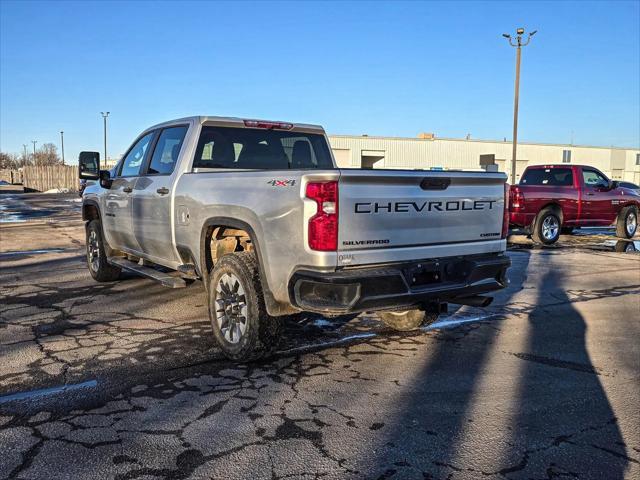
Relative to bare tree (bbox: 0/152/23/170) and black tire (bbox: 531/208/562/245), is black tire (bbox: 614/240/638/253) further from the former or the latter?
bare tree (bbox: 0/152/23/170)

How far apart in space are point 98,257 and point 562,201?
10724mm

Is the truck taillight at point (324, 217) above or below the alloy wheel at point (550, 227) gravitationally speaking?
above

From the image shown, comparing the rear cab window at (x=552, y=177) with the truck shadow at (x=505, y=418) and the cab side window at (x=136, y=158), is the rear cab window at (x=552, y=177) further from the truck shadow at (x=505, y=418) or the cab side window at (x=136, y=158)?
the cab side window at (x=136, y=158)

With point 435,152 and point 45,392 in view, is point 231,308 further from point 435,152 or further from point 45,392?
point 435,152

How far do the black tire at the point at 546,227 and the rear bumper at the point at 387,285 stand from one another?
9.59 meters

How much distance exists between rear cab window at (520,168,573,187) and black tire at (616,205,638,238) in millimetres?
2227

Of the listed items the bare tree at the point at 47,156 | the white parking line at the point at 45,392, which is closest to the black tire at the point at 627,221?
the white parking line at the point at 45,392

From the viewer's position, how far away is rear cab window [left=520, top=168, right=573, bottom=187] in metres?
13.7

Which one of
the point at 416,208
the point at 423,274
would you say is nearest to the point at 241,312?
the point at 423,274

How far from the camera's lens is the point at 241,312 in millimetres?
4465

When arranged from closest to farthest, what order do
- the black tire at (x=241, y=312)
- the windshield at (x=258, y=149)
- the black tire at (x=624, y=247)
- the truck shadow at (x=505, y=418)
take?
the truck shadow at (x=505, y=418) < the black tire at (x=241, y=312) < the windshield at (x=258, y=149) < the black tire at (x=624, y=247)

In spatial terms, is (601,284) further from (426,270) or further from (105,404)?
(105,404)

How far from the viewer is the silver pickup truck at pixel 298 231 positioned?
3.72m

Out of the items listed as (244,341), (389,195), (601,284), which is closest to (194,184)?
(244,341)
